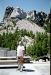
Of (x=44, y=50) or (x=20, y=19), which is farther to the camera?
(x=20, y=19)

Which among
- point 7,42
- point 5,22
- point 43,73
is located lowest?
point 43,73

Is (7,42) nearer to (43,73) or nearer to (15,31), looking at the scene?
(15,31)

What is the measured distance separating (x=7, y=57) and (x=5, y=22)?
4.29 meters

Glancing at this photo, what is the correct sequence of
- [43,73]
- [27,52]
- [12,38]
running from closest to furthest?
[43,73] → [27,52] → [12,38]

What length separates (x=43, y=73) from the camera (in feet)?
A: 18.5

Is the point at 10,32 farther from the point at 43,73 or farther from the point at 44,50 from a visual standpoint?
the point at 43,73

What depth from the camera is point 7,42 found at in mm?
10180

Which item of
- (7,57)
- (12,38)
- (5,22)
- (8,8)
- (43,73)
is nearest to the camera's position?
(43,73)

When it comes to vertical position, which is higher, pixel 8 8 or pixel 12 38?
pixel 8 8

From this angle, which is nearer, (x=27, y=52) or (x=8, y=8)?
(x=27, y=52)

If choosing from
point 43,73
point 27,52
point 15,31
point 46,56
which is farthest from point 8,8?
point 43,73

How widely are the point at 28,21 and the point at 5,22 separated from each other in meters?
1.12

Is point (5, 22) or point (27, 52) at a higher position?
point (5, 22)

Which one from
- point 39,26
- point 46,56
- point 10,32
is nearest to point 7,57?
point 46,56
